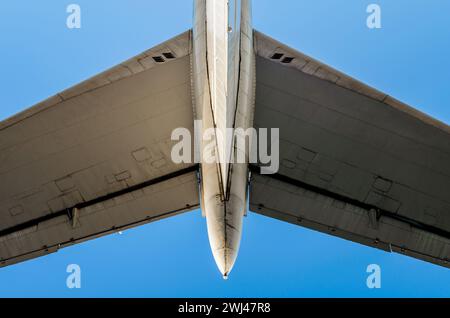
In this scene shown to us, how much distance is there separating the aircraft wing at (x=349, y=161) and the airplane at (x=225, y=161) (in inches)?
0.9

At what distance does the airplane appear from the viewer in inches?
394

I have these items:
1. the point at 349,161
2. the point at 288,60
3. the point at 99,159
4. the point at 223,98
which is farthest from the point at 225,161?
the point at 349,161

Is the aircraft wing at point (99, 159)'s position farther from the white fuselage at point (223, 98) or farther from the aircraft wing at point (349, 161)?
the aircraft wing at point (349, 161)

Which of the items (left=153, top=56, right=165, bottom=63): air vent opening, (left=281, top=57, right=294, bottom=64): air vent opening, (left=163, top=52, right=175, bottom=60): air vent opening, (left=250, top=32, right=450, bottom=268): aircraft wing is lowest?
(left=250, top=32, right=450, bottom=268): aircraft wing

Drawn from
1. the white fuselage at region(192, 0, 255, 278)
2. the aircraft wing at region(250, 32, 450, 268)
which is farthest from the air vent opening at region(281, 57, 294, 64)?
the white fuselage at region(192, 0, 255, 278)

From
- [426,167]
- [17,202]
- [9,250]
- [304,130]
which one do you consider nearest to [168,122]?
[304,130]

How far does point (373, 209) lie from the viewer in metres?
11.3

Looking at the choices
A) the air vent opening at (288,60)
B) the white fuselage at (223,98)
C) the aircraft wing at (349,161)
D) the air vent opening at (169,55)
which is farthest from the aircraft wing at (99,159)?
the air vent opening at (288,60)

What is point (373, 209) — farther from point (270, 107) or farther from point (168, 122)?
point (168, 122)

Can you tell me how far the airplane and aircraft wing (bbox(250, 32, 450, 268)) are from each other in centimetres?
2

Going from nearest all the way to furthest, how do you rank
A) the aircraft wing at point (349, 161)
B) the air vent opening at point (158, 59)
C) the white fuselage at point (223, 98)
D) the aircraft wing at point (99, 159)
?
the white fuselage at point (223, 98) < the air vent opening at point (158, 59) < the aircraft wing at point (99, 159) < the aircraft wing at point (349, 161)

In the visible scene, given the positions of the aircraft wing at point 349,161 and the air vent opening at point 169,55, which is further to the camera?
the aircraft wing at point 349,161

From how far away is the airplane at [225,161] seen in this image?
10000 millimetres

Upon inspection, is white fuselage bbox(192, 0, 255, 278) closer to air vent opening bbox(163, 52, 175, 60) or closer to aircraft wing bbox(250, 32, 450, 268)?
air vent opening bbox(163, 52, 175, 60)
